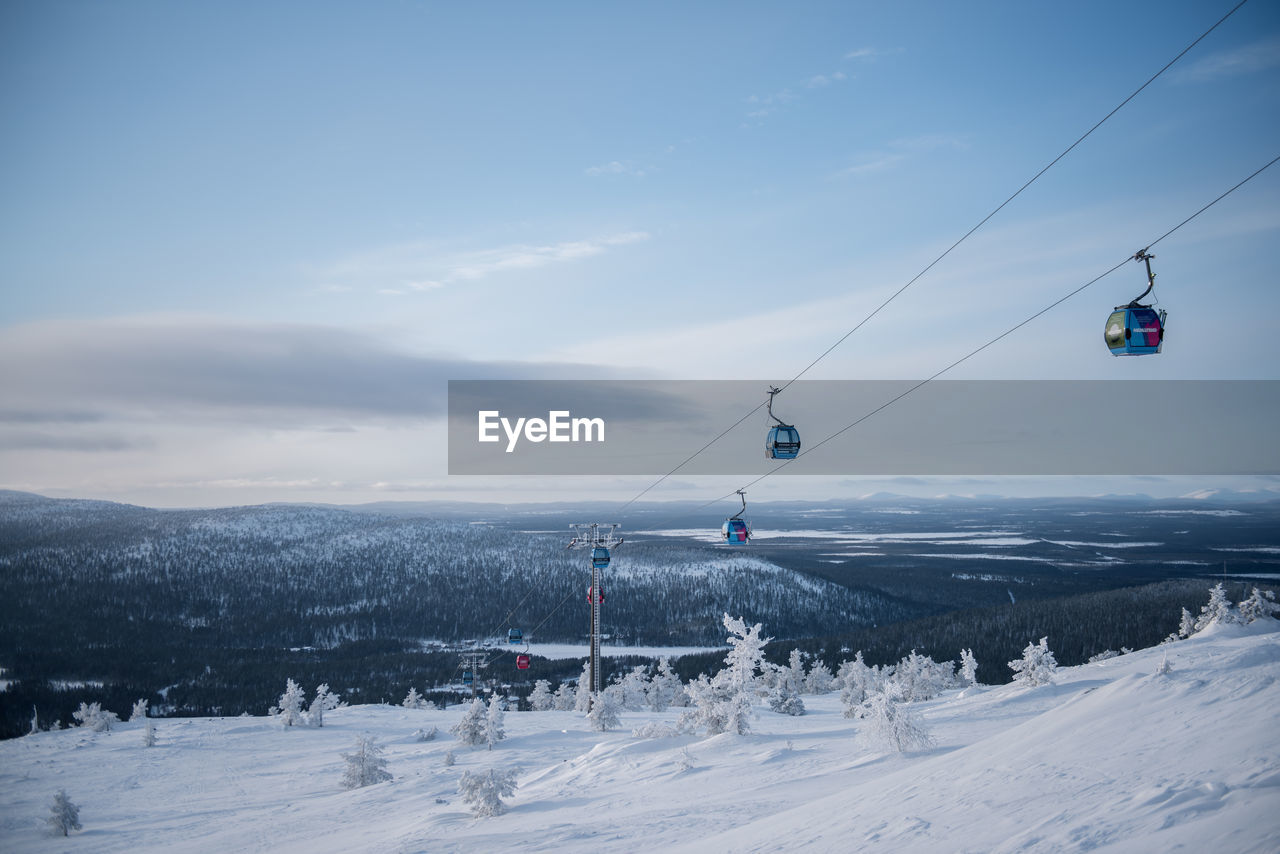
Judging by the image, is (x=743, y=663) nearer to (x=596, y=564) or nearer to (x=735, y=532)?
(x=735, y=532)

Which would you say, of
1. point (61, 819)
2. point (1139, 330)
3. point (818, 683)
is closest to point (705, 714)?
point (1139, 330)

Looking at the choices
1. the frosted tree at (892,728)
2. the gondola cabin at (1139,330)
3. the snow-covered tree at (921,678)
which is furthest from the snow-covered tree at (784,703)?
the gondola cabin at (1139,330)

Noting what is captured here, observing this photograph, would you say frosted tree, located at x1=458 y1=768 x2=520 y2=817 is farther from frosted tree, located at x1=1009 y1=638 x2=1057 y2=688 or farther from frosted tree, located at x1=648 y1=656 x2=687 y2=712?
frosted tree, located at x1=648 y1=656 x2=687 y2=712

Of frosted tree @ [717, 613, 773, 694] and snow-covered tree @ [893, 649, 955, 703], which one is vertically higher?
frosted tree @ [717, 613, 773, 694]

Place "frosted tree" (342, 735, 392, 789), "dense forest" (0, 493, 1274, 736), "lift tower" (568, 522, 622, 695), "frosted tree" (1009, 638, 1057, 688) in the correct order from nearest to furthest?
"frosted tree" (342, 735, 392, 789), "frosted tree" (1009, 638, 1057, 688), "lift tower" (568, 522, 622, 695), "dense forest" (0, 493, 1274, 736)

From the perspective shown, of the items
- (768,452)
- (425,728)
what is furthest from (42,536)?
(768,452)

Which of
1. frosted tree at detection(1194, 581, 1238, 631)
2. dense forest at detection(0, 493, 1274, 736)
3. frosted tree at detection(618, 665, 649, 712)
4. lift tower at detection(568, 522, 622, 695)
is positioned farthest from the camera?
dense forest at detection(0, 493, 1274, 736)

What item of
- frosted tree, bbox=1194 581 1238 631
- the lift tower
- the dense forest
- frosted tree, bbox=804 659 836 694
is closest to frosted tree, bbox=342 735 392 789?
the lift tower
